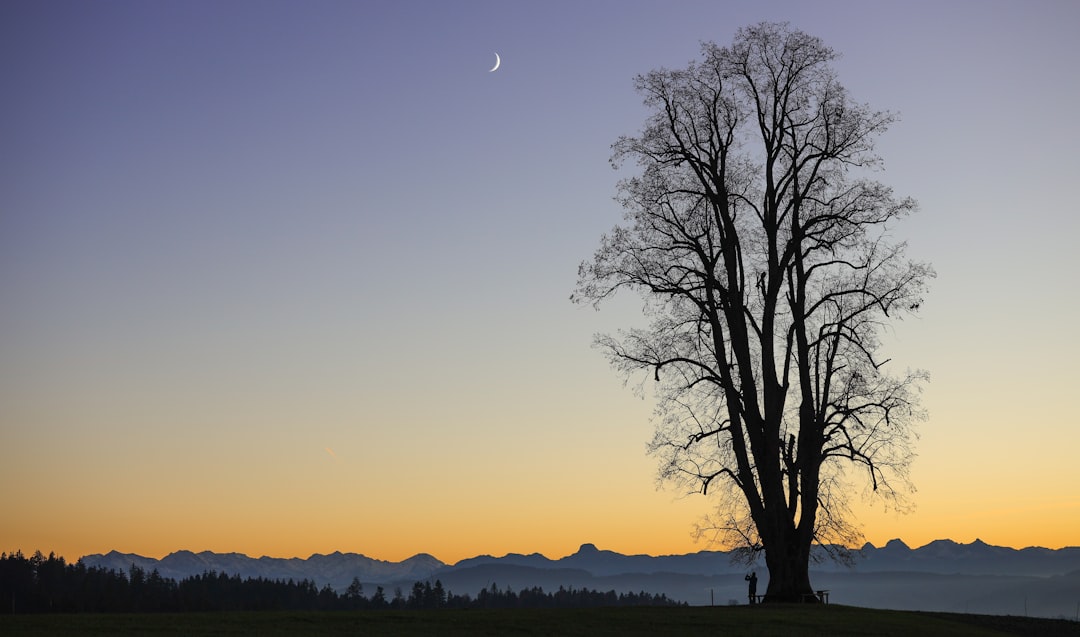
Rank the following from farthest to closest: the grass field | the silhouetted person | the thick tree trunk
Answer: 1. the silhouetted person
2. the thick tree trunk
3. the grass field

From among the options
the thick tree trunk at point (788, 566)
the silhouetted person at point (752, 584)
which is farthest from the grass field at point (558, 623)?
the silhouetted person at point (752, 584)

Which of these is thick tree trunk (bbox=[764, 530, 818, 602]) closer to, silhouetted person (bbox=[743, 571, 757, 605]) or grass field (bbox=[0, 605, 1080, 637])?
silhouetted person (bbox=[743, 571, 757, 605])

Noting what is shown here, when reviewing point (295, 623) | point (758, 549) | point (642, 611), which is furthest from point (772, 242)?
point (295, 623)

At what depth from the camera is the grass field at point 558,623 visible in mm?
29469

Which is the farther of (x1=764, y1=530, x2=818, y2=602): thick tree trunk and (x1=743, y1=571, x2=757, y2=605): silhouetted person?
(x1=743, y1=571, x2=757, y2=605): silhouetted person

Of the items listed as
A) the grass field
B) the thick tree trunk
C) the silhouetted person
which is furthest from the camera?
the silhouetted person

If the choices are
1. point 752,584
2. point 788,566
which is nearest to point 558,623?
point 788,566

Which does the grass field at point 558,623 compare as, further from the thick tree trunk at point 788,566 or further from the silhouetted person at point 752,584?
the silhouetted person at point 752,584

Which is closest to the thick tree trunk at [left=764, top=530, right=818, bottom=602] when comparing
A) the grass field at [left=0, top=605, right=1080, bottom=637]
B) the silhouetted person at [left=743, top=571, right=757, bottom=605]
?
the silhouetted person at [left=743, top=571, right=757, bottom=605]

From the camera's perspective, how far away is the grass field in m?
29.5

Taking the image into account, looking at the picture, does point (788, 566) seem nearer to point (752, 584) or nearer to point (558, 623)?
point (752, 584)

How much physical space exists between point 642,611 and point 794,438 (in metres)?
10.6

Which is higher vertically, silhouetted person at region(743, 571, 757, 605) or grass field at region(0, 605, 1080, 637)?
silhouetted person at region(743, 571, 757, 605)

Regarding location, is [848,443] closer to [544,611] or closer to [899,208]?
[899,208]
